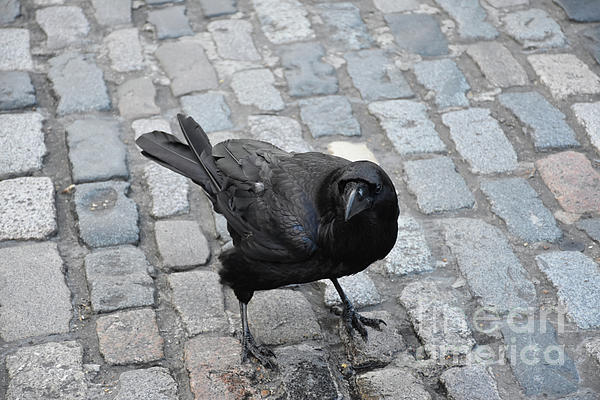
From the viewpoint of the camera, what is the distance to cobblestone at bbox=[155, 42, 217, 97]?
5199mm

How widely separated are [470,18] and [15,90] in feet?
11.0

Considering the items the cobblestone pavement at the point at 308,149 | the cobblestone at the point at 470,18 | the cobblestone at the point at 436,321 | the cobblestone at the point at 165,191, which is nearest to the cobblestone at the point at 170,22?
the cobblestone pavement at the point at 308,149

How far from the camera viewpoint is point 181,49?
5.52 metres

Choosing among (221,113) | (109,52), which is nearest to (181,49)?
(109,52)

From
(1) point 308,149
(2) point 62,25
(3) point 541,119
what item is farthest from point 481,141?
(2) point 62,25

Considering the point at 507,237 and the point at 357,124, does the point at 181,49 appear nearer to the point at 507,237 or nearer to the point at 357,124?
the point at 357,124

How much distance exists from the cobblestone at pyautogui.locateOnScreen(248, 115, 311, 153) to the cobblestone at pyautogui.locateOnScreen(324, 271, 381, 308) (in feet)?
3.44

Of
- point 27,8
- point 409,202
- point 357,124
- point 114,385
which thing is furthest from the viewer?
point 27,8

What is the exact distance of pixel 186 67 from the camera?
5.36 metres

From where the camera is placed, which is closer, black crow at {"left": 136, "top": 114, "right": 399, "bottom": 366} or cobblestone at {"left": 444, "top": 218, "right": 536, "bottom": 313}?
black crow at {"left": 136, "top": 114, "right": 399, "bottom": 366}

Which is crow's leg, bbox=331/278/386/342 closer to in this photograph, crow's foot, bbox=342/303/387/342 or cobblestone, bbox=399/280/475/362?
crow's foot, bbox=342/303/387/342

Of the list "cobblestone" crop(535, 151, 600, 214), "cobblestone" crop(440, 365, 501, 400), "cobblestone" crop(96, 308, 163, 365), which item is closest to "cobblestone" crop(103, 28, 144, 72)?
"cobblestone" crop(96, 308, 163, 365)

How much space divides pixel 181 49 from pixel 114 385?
2936 millimetres

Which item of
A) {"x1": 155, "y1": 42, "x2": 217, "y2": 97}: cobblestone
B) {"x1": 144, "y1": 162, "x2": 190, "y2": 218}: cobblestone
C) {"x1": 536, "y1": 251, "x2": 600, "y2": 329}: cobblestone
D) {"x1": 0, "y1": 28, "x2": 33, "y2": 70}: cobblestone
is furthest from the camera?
{"x1": 0, "y1": 28, "x2": 33, "y2": 70}: cobblestone
